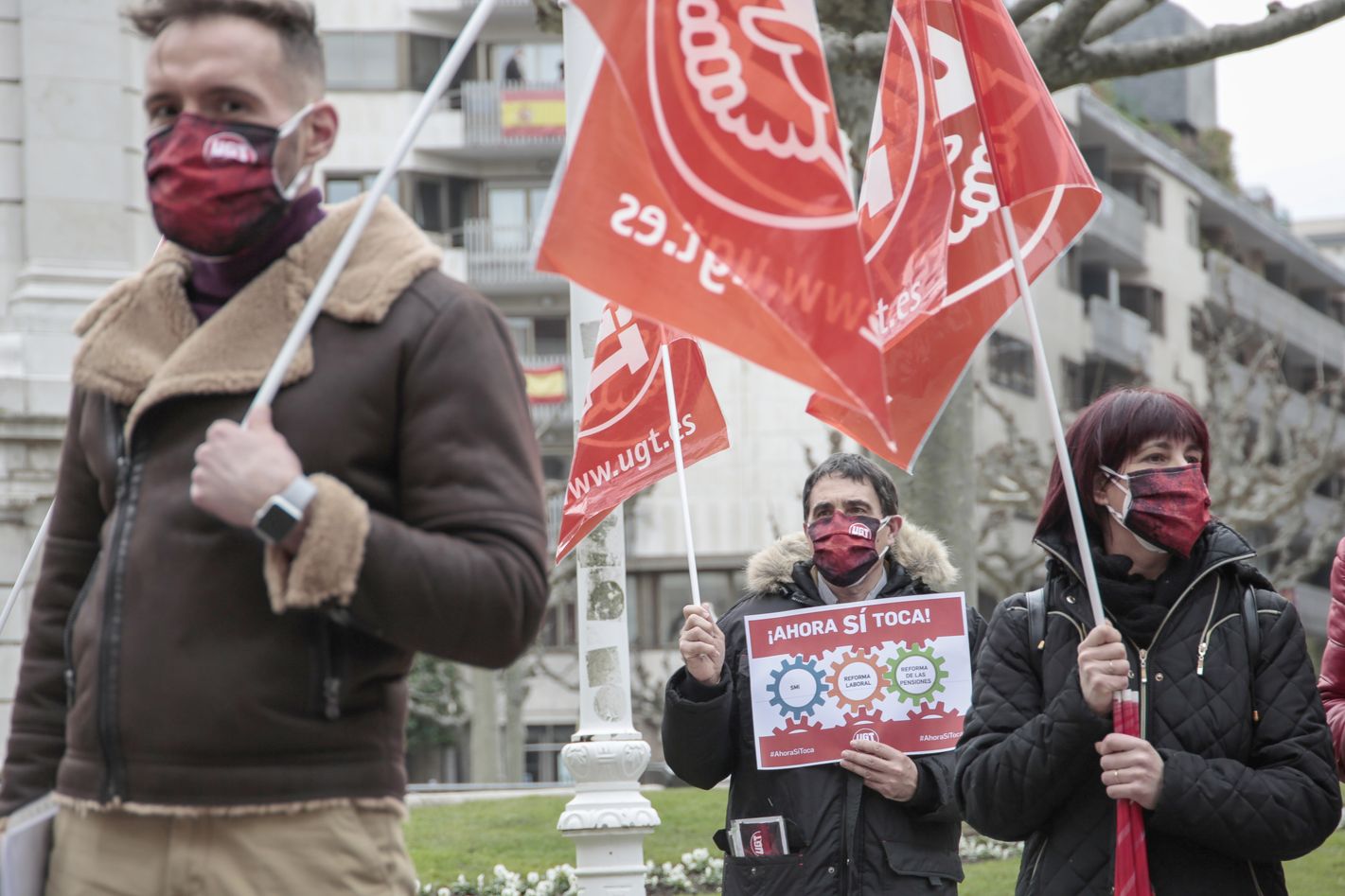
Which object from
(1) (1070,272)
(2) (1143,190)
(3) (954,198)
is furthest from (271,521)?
(2) (1143,190)

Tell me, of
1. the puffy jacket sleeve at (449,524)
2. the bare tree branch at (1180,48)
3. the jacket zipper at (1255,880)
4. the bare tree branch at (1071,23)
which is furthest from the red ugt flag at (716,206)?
the bare tree branch at (1180,48)

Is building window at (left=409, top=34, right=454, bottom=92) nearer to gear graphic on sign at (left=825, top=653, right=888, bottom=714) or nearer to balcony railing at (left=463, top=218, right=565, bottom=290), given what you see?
balcony railing at (left=463, top=218, right=565, bottom=290)

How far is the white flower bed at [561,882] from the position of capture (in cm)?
1116

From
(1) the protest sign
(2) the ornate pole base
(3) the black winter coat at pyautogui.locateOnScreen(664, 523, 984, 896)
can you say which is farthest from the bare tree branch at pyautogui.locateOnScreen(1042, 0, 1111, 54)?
(1) the protest sign

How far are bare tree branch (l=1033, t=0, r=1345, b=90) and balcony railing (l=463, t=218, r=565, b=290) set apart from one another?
36.1 meters

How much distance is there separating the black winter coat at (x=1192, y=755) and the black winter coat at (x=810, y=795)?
105 cm

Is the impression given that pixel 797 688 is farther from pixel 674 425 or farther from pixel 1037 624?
pixel 1037 624

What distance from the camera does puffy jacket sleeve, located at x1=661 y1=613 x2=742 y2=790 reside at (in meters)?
5.93

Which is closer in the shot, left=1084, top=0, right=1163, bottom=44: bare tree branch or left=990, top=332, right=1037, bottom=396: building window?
left=1084, top=0, right=1163, bottom=44: bare tree branch

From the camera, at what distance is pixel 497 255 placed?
163 ft

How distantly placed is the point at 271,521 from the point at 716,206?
3.93 feet

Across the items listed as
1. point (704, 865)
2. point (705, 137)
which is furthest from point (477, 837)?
point (705, 137)

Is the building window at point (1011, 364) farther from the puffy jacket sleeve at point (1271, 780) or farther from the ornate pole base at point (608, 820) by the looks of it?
the puffy jacket sleeve at point (1271, 780)

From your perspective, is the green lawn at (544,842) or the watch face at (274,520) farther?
the green lawn at (544,842)
